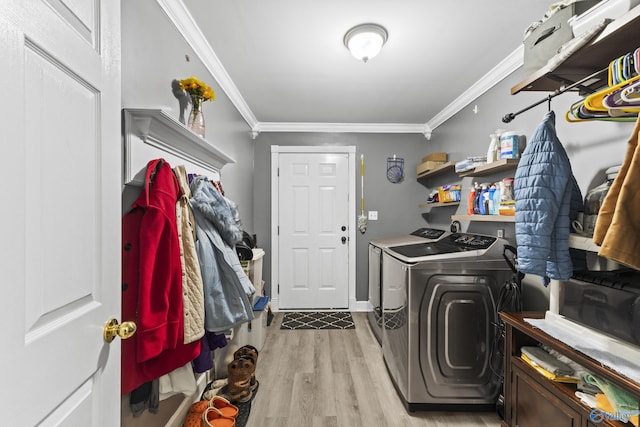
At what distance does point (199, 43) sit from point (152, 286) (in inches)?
62.6

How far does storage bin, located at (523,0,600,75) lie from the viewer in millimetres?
1202

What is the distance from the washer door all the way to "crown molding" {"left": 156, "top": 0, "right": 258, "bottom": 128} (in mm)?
2152

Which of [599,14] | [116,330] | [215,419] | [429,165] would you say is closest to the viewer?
[116,330]

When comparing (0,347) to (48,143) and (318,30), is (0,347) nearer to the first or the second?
(48,143)

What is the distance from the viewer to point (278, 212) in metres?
3.84

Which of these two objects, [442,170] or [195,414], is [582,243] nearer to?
[442,170]

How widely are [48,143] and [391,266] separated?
2198mm

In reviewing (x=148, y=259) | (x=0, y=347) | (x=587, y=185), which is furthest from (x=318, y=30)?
(x=0, y=347)

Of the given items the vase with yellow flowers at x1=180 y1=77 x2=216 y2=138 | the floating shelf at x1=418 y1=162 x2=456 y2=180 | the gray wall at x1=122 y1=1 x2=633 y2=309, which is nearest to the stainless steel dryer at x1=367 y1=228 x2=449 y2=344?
the gray wall at x1=122 y1=1 x2=633 y2=309

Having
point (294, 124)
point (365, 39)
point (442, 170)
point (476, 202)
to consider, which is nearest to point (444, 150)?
point (442, 170)

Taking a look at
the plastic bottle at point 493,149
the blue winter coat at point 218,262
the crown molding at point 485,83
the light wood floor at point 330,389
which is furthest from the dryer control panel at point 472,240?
the blue winter coat at point 218,262

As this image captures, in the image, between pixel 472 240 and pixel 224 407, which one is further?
pixel 472 240

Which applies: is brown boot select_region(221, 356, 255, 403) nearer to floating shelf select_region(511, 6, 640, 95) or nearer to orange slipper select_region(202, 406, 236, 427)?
orange slipper select_region(202, 406, 236, 427)

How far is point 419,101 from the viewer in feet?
9.94
